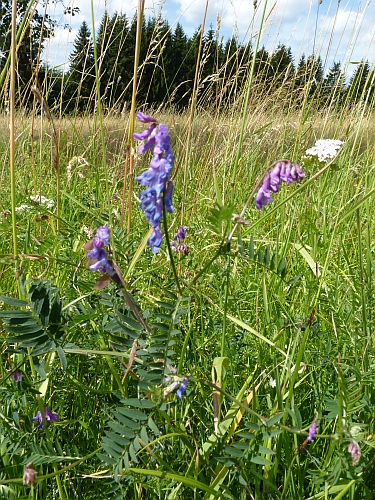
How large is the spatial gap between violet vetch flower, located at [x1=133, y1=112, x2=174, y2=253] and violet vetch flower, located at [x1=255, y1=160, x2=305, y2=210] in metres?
0.17

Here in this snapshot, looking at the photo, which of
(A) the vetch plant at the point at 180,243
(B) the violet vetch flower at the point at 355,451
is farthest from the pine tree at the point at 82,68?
(B) the violet vetch flower at the point at 355,451

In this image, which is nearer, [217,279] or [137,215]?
[217,279]

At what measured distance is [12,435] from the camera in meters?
0.83

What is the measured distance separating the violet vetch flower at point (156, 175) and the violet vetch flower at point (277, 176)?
170mm

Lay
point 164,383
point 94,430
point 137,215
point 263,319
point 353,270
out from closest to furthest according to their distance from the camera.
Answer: point 164,383
point 94,430
point 263,319
point 353,270
point 137,215

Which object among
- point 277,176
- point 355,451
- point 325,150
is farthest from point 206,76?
point 355,451

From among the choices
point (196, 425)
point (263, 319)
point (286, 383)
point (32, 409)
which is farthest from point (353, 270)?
point (32, 409)

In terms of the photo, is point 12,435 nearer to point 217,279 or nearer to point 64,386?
point 64,386

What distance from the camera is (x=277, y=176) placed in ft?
2.39

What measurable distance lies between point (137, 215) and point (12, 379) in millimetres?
1078

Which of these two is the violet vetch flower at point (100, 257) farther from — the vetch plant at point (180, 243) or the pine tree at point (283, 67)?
the pine tree at point (283, 67)

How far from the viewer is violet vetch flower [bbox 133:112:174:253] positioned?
2.02 feet

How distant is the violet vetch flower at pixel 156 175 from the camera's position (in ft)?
2.02

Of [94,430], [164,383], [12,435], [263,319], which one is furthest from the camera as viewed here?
[263,319]
